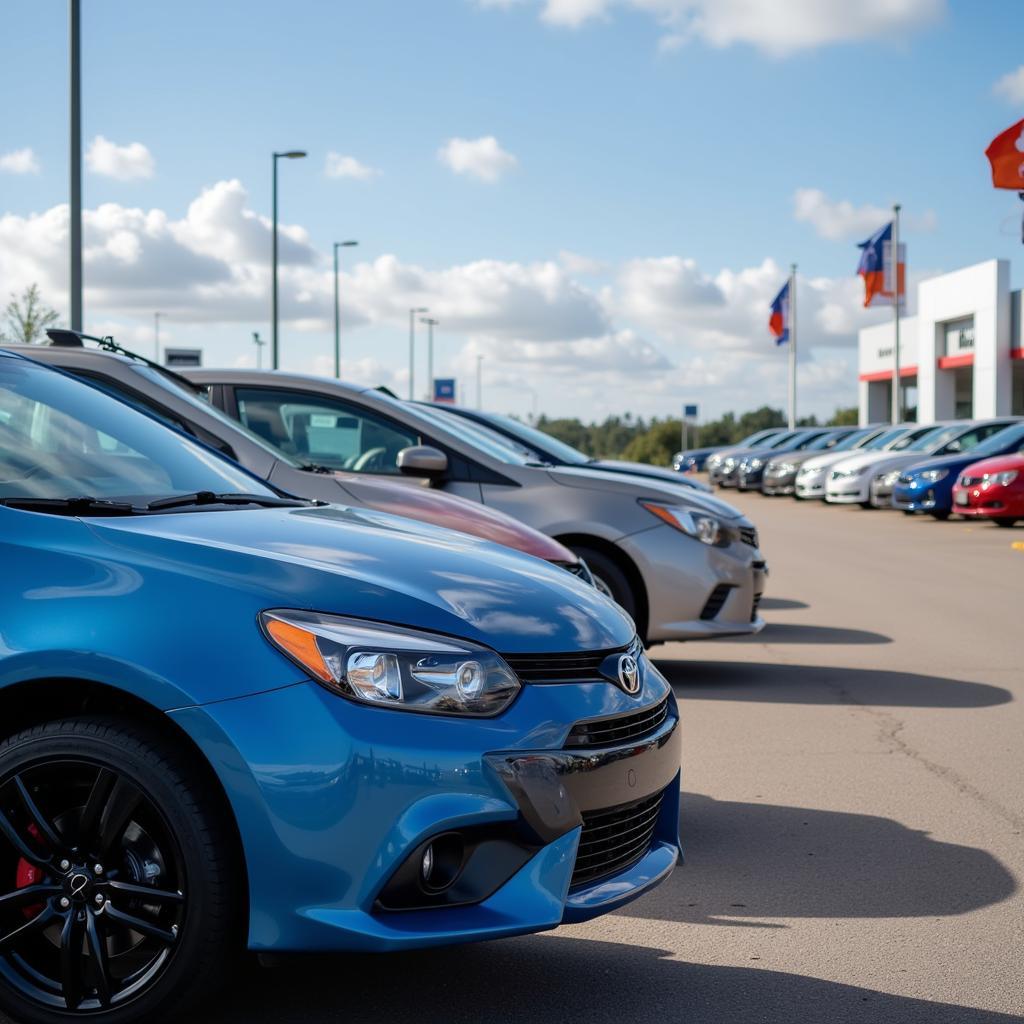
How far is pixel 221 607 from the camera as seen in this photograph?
10.3ft

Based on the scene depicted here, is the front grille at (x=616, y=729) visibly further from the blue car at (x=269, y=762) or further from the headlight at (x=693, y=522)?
the headlight at (x=693, y=522)

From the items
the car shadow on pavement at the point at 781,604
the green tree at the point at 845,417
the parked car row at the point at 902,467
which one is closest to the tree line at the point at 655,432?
the green tree at the point at 845,417

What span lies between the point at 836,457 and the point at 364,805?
30.0m

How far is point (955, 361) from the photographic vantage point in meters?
56.4

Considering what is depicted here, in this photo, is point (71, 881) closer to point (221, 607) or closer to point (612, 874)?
point (221, 607)

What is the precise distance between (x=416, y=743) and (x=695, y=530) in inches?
222

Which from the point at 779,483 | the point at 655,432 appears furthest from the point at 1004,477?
the point at 655,432

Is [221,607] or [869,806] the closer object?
[221,607]

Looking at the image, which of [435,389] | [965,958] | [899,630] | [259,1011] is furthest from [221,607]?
[435,389]

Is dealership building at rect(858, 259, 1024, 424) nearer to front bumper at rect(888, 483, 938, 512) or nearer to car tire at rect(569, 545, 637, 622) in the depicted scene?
front bumper at rect(888, 483, 938, 512)

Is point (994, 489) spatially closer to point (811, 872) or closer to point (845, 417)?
point (811, 872)

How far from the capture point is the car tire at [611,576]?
332 inches

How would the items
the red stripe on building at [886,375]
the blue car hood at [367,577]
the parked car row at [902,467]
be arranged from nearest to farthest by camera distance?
the blue car hood at [367,577], the parked car row at [902,467], the red stripe on building at [886,375]

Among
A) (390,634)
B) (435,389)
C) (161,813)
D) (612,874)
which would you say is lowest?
(612,874)
